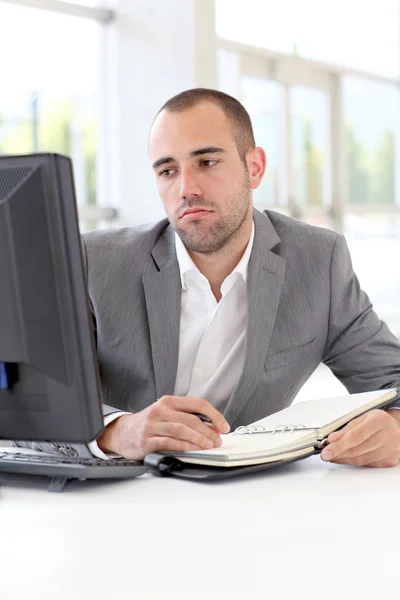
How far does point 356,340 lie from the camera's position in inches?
79.7

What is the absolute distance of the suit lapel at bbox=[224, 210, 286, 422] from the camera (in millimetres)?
1886

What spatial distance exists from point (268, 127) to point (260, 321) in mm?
3719

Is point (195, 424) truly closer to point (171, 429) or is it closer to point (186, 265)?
point (171, 429)

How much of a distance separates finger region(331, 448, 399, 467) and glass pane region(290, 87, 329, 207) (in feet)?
13.9

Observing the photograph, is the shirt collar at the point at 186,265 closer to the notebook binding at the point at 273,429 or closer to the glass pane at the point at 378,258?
the notebook binding at the point at 273,429

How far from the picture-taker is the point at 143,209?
14.4ft

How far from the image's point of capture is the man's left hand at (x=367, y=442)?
143 cm

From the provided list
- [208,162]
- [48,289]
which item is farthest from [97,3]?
[48,289]

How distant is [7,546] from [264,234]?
120 cm

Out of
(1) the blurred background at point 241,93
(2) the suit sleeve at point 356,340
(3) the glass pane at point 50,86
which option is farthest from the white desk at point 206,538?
(3) the glass pane at point 50,86

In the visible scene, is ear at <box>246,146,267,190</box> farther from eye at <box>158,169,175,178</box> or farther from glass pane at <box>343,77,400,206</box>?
glass pane at <box>343,77,400,206</box>

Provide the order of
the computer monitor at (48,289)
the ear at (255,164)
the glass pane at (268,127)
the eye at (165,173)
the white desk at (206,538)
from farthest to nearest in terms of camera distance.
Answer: the glass pane at (268,127) → the ear at (255,164) → the eye at (165,173) → the computer monitor at (48,289) → the white desk at (206,538)

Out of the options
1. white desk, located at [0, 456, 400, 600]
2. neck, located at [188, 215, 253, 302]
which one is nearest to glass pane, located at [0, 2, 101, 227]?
neck, located at [188, 215, 253, 302]

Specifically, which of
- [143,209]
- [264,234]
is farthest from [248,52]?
[264,234]
